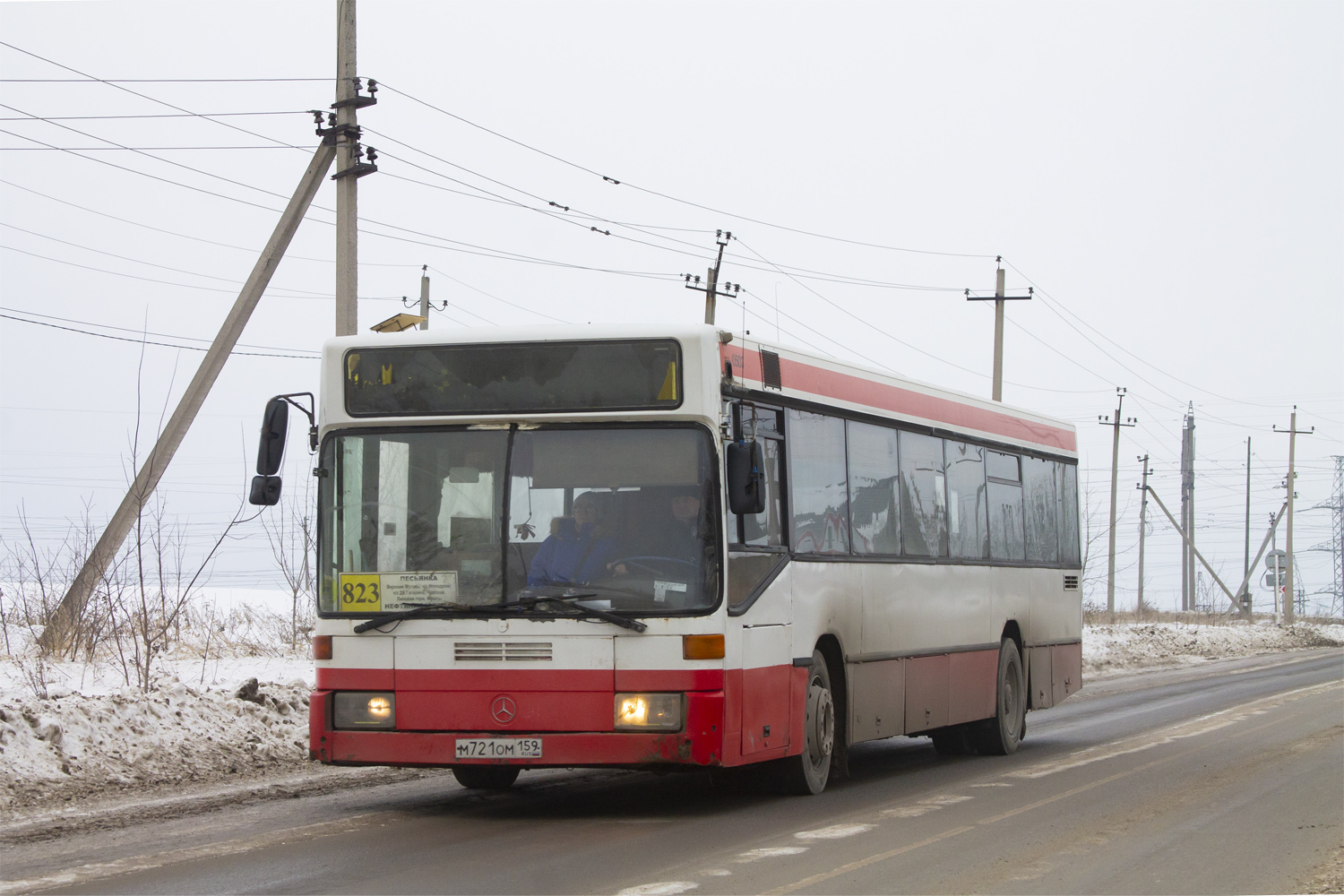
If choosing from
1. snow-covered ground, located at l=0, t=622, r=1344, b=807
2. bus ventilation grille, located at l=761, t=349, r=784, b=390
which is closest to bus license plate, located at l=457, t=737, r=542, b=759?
bus ventilation grille, located at l=761, t=349, r=784, b=390

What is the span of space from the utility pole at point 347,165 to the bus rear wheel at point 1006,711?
308 inches

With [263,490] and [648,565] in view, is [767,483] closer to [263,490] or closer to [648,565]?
[648,565]

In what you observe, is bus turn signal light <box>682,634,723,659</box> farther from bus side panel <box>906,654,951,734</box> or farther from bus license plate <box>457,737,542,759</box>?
bus side panel <box>906,654,951,734</box>

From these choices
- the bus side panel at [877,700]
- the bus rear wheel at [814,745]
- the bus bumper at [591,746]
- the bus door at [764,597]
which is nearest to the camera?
the bus bumper at [591,746]

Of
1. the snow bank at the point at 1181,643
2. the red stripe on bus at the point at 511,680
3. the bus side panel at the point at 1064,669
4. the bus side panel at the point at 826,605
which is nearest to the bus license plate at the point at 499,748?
the red stripe on bus at the point at 511,680

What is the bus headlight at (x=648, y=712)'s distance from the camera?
9102 mm

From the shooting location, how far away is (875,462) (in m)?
12.2

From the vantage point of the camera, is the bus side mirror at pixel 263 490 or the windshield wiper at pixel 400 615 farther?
the bus side mirror at pixel 263 490

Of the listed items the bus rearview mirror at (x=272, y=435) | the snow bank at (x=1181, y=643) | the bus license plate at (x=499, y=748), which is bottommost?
the snow bank at (x=1181, y=643)

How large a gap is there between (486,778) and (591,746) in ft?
7.51

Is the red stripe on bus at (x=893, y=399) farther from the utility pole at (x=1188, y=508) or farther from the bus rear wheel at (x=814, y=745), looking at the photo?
the utility pole at (x=1188, y=508)

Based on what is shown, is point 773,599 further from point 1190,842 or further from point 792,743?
point 1190,842

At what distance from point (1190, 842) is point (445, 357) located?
526 centimetres

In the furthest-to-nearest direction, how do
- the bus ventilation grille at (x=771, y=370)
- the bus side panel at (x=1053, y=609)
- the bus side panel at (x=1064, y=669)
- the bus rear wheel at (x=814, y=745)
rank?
the bus side panel at (x=1064, y=669) → the bus side panel at (x=1053, y=609) → the bus rear wheel at (x=814, y=745) → the bus ventilation grille at (x=771, y=370)
